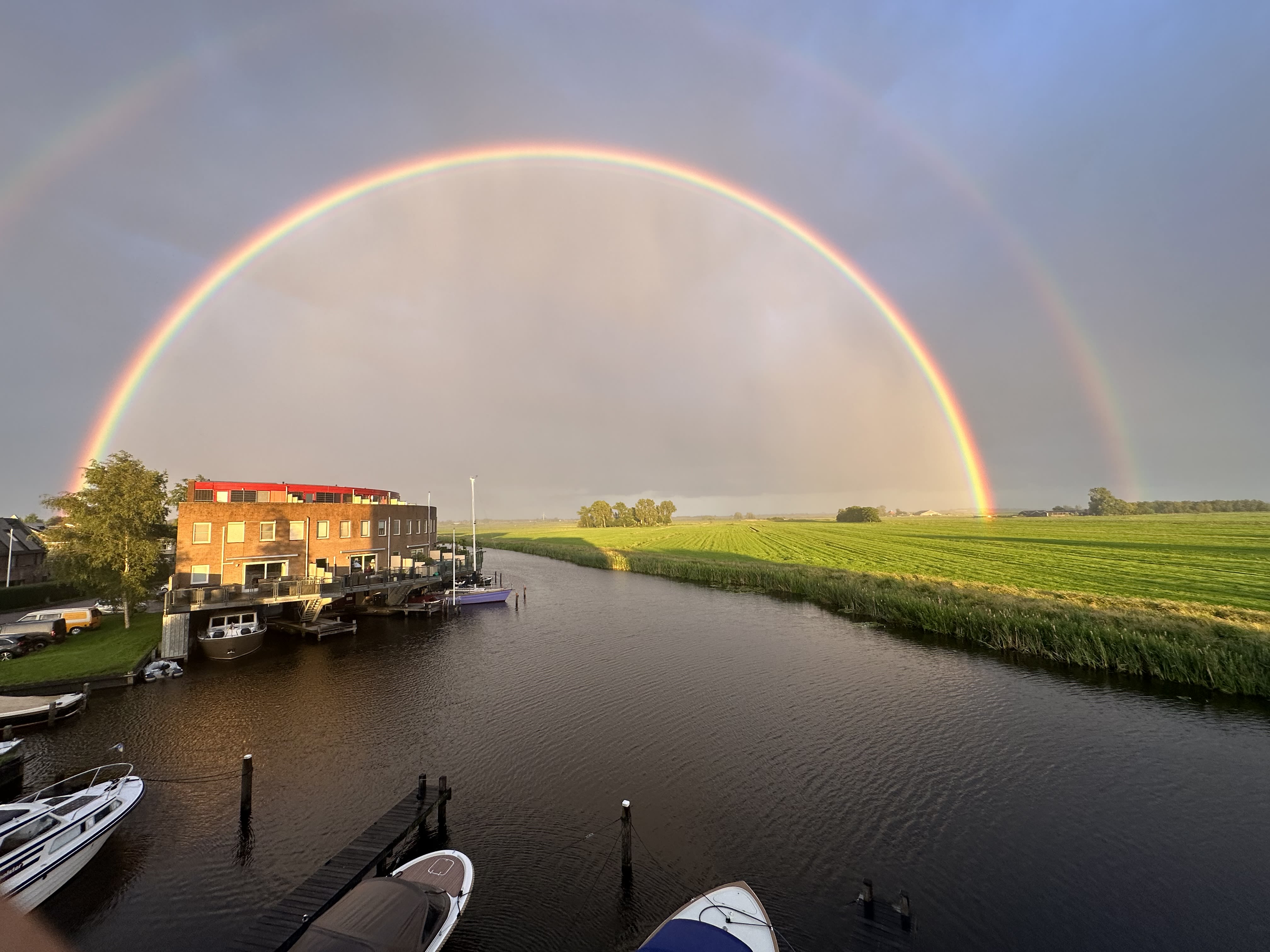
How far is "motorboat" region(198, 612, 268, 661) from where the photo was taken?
38938mm

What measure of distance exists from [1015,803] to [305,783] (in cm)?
2753

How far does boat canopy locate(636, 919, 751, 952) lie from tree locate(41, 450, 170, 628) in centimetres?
4625

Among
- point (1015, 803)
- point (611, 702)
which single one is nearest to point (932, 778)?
point (1015, 803)

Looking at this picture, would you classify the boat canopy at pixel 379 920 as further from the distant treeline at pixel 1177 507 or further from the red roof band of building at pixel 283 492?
the distant treeline at pixel 1177 507

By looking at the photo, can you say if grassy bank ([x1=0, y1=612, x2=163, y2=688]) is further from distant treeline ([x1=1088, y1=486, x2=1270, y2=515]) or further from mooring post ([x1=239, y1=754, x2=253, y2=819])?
distant treeline ([x1=1088, y1=486, x2=1270, y2=515])

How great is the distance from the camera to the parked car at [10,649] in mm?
33344

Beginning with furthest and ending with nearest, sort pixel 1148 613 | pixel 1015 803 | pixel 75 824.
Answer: pixel 1148 613 < pixel 1015 803 < pixel 75 824

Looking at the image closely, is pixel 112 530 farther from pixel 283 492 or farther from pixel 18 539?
pixel 18 539

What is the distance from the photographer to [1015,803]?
20.7m

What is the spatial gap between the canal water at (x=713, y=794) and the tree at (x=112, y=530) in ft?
31.7

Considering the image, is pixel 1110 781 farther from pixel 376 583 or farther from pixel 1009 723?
pixel 376 583

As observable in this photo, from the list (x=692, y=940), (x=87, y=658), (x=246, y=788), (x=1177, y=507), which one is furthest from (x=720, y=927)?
(x=1177, y=507)

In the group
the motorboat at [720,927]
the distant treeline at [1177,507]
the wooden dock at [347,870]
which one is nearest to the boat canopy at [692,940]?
the motorboat at [720,927]

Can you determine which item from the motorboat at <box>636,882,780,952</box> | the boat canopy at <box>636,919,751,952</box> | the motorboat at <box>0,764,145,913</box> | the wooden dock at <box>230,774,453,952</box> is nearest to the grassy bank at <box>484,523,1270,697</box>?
the motorboat at <box>636,882,780,952</box>
